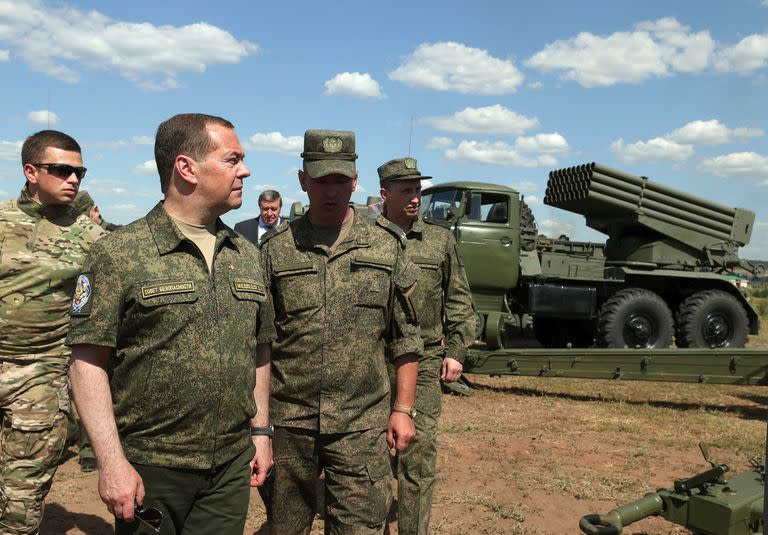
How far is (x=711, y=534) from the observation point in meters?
3.49

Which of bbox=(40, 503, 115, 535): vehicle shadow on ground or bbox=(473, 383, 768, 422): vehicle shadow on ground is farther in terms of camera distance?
bbox=(473, 383, 768, 422): vehicle shadow on ground

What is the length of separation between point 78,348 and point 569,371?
258 inches

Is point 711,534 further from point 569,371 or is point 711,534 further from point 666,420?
point 569,371

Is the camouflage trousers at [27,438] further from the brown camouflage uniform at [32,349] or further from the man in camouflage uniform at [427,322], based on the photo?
the man in camouflage uniform at [427,322]

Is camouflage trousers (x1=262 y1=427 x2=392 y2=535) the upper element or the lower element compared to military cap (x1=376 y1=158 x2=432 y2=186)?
lower

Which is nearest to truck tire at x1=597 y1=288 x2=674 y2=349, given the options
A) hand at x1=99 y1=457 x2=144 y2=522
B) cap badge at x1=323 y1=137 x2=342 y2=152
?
cap badge at x1=323 y1=137 x2=342 y2=152

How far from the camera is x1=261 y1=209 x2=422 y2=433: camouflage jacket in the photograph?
267 cm

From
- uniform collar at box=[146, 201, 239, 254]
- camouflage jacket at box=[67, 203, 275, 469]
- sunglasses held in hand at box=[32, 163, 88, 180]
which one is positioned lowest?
camouflage jacket at box=[67, 203, 275, 469]

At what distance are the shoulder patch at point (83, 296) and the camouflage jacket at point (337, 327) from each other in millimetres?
818

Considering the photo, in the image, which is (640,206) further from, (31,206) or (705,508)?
(31,206)

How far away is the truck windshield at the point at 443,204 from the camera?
915 centimetres

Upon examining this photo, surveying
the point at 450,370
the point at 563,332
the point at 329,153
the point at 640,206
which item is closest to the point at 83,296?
the point at 329,153

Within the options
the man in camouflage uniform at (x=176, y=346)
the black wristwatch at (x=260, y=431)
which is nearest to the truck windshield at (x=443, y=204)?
the black wristwatch at (x=260, y=431)

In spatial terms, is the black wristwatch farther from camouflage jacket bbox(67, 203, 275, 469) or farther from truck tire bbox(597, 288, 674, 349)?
truck tire bbox(597, 288, 674, 349)
